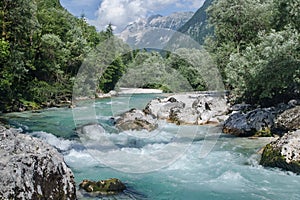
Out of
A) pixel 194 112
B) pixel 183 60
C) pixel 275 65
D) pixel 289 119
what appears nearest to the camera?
pixel 289 119

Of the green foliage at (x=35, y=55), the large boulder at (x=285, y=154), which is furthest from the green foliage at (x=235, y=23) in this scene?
the green foliage at (x=35, y=55)

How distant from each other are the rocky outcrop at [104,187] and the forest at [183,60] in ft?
33.2

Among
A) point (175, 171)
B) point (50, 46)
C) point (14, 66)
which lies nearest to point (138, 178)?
point (175, 171)

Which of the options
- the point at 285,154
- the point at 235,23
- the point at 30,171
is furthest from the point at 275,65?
the point at 30,171

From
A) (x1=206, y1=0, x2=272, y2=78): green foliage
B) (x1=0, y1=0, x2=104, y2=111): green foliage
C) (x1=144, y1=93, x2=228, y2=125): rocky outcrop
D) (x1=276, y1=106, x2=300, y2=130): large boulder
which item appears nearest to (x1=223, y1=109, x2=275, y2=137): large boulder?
(x1=276, y1=106, x2=300, y2=130): large boulder

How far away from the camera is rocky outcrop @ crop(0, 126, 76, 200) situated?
4730 mm

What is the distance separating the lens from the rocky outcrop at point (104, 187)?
7852mm

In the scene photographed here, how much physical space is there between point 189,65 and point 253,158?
19376mm

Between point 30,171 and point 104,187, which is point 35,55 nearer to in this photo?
point 104,187

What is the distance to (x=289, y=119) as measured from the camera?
45.0ft

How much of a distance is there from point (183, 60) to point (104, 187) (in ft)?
79.3

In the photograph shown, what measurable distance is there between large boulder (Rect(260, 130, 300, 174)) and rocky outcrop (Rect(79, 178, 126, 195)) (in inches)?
191

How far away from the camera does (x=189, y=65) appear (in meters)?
29.7

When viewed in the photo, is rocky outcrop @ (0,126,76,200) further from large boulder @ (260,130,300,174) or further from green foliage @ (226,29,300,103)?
green foliage @ (226,29,300,103)
